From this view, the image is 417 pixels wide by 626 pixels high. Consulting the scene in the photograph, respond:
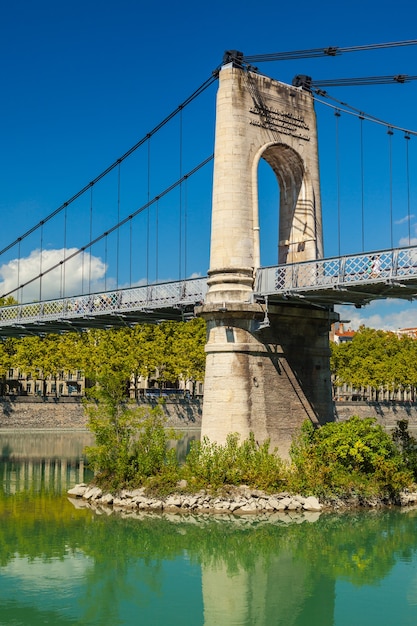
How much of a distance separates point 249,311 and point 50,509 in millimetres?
9334

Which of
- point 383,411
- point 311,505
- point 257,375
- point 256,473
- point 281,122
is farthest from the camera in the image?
point 383,411

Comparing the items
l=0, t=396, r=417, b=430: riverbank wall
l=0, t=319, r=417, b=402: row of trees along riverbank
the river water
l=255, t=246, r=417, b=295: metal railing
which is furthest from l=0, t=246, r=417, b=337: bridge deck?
l=0, t=319, r=417, b=402: row of trees along riverbank

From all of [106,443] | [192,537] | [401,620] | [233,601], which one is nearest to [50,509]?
[106,443]

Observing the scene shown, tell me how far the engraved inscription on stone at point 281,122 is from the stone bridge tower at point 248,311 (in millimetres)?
35

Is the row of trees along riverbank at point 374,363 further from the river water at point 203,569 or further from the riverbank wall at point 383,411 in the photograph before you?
the river water at point 203,569

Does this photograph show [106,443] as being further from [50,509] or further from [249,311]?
[249,311]

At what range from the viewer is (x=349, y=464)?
27.3 m

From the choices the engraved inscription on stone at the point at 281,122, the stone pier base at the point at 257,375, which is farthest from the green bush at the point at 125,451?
the engraved inscription on stone at the point at 281,122

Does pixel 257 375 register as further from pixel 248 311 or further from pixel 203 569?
pixel 203 569

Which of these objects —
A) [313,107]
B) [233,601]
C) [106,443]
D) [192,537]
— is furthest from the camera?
[313,107]

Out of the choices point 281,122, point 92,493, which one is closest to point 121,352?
point 92,493

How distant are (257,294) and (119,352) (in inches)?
1777

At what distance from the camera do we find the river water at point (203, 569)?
17125 mm

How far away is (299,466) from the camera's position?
2697cm
